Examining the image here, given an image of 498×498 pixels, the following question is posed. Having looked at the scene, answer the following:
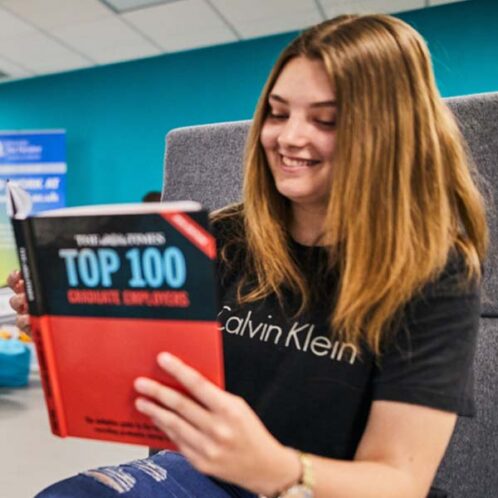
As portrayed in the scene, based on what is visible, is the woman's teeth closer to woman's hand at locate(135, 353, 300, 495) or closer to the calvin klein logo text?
the calvin klein logo text

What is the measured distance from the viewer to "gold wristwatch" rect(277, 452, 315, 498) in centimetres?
53

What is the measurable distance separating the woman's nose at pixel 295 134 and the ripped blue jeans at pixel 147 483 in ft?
1.65

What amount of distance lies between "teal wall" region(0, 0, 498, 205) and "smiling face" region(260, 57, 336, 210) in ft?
10.5

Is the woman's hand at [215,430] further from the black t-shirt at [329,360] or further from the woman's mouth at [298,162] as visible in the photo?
the woman's mouth at [298,162]

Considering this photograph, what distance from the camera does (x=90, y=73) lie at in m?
4.57

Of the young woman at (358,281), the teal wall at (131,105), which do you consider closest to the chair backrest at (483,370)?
the young woman at (358,281)

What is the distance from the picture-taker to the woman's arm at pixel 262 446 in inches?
19.4

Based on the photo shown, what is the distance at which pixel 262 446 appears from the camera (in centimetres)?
50

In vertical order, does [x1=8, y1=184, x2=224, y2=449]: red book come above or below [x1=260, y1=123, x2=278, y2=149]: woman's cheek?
below

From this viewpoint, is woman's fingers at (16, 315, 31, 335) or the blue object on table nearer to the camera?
woman's fingers at (16, 315, 31, 335)

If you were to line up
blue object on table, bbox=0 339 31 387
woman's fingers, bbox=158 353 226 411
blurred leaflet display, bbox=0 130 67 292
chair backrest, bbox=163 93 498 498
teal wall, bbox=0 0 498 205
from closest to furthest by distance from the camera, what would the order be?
woman's fingers, bbox=158 353 226 411, chair backrest, bbox=163 93 498 498, blue object on table, bbox=0 339 31 387, teal wall, bbox=0 0 498 205, blurred leaflet display, bbox=0 130 67 292

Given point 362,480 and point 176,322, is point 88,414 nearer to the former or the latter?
point 176,322

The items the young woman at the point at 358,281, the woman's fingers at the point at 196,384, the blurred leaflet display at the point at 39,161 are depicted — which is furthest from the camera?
the blurred leaflet display at the point at 39,161

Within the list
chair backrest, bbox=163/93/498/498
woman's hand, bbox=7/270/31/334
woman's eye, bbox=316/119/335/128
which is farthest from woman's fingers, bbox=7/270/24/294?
chair backrest, bbox=163/93/498/498
